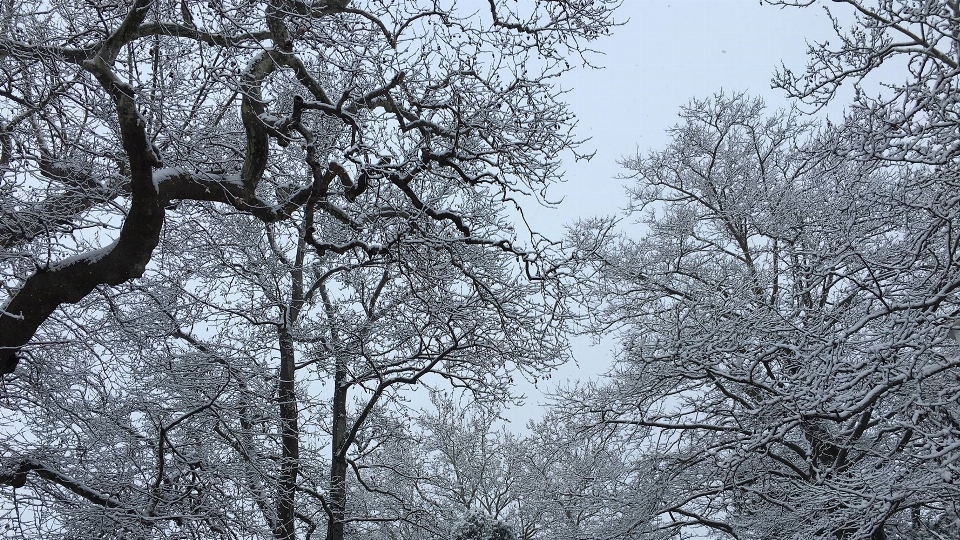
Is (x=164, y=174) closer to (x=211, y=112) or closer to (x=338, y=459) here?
(x=211, y=112)

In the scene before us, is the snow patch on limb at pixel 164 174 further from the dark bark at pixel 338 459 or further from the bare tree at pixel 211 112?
the dark bark at pixel 338 459

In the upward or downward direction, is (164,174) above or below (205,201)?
below

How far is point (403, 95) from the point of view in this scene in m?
6.45

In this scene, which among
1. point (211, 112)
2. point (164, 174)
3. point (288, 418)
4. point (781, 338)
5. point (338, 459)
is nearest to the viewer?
point (164, 174)

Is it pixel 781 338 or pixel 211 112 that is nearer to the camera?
pixel 211 112

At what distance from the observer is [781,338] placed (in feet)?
26.9

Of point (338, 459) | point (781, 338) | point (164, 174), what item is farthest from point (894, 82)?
point (338, 459)

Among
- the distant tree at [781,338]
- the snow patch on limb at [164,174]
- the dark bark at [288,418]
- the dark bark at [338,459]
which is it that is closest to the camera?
the snow patch on limb at [164,174]

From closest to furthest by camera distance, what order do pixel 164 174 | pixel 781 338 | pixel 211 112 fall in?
1. pixel 164 174
2. pixel 211 112
3. pixel 781 338

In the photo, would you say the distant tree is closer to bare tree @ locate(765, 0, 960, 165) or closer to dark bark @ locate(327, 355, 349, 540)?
bare tree @ locate(765, 0, 960, 165)

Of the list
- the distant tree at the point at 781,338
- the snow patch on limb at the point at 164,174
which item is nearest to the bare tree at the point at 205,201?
the snow patch on limb at the point at 164,174

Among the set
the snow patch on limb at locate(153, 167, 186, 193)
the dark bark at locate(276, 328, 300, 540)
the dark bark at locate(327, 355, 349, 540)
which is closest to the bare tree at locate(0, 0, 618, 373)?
the snow patch on limb at locate(153, 167, 186, 193)

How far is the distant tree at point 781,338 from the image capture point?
20.9 ft

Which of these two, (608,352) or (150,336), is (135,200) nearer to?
(150,336)
